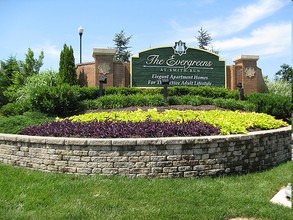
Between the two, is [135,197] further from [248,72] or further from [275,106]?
[248,72]

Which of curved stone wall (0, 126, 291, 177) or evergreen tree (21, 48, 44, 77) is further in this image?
evergreen tree (21, 48, 44, 77)

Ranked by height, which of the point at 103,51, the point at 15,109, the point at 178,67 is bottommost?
the point at 15,109

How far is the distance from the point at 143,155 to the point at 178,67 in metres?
9.25

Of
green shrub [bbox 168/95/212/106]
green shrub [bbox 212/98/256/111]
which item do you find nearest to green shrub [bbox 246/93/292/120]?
green shrub [bbox 212/98/256/111]

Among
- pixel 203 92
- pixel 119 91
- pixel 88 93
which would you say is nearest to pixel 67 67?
pixel 88 93

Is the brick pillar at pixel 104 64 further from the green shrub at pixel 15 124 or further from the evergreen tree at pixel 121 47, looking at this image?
the evergreen tree at pixel 121 47

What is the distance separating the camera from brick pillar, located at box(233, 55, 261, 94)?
14672 mm

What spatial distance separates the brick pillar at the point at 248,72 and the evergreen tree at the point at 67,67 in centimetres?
749

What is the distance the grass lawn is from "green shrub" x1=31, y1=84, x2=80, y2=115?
13.9 ft

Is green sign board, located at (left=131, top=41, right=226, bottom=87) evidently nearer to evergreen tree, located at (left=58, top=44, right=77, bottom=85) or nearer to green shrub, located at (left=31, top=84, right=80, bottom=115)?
evergreen tree, located at (left=58, top=44, right=77, bottom=85)

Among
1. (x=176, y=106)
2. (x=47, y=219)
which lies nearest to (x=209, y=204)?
(x=47, y=219)

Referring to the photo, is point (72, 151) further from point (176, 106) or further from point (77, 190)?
point (176, 106)

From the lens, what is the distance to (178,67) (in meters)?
14.0

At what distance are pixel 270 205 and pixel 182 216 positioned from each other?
129 cm
